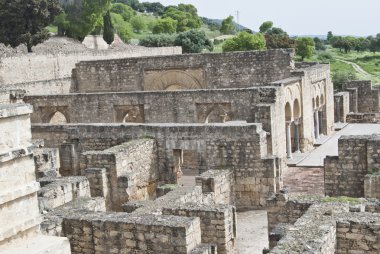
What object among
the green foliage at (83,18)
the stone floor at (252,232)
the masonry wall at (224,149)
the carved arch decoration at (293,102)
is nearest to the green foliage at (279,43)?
the green foliage at (83,18)

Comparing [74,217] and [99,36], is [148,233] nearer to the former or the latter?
[74,217]

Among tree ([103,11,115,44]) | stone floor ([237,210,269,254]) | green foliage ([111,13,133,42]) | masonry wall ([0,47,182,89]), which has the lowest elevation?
stone floor ([237,210,269,254])

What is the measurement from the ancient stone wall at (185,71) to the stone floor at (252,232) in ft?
47.5

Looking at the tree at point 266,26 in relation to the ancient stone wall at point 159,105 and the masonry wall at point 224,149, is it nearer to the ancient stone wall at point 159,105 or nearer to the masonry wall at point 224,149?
the ancient stone wall at point 159,105

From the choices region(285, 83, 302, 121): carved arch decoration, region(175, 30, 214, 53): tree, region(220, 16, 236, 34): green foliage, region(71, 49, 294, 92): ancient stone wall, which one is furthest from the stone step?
region(220, 16, 236, 34): green foliage

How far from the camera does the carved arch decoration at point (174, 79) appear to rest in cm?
3111

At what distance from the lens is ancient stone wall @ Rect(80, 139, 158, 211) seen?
49.4 feet

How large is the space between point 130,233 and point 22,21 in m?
38.2

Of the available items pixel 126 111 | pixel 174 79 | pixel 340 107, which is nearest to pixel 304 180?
pixel 126 111

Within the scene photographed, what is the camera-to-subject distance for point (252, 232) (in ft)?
45.9

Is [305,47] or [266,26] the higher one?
[266,26]

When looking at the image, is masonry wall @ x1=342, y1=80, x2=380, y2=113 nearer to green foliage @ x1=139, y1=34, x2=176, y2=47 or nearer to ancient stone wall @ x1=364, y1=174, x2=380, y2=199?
ancient stone wall @ x1=364, y1=174, x2=380, y2=199

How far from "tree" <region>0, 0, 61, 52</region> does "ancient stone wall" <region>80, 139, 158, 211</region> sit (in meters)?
30.6

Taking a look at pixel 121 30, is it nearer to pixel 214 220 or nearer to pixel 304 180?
pixel 304 180
